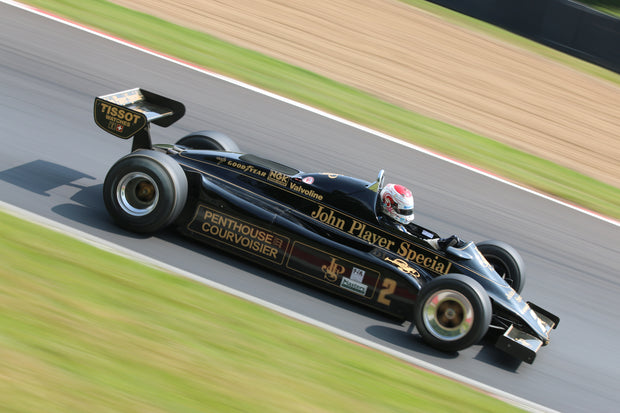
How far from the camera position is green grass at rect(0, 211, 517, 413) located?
432cm

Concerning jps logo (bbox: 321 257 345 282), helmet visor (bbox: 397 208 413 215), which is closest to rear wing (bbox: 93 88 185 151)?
jps logo (bbox: 321 257 345 282)

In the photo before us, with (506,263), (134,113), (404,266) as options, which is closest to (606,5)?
(506,263)

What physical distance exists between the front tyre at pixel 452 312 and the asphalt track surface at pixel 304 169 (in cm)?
20

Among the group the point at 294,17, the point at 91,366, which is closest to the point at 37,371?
the point at 91,366

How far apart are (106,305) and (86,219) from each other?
1.83m

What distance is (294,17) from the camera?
640 inches

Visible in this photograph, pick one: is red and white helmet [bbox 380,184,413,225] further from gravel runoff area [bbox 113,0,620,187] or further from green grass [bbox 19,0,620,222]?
gravel runoff area [bbox 113,0,620,187]

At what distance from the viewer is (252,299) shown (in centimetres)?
611

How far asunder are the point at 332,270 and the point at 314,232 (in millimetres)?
402

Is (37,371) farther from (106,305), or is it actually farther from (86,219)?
(86,219)

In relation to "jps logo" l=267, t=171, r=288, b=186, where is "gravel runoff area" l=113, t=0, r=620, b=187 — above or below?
above

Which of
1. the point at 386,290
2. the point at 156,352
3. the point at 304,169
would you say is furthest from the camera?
the point at 304,169

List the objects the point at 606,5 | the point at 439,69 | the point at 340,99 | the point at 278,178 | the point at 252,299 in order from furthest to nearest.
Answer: the point at 606,5 < the point at 439,69 < the point at 340,99 < the point at 278,178 < the point at 252,299

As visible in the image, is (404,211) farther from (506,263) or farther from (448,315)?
(506,263)
